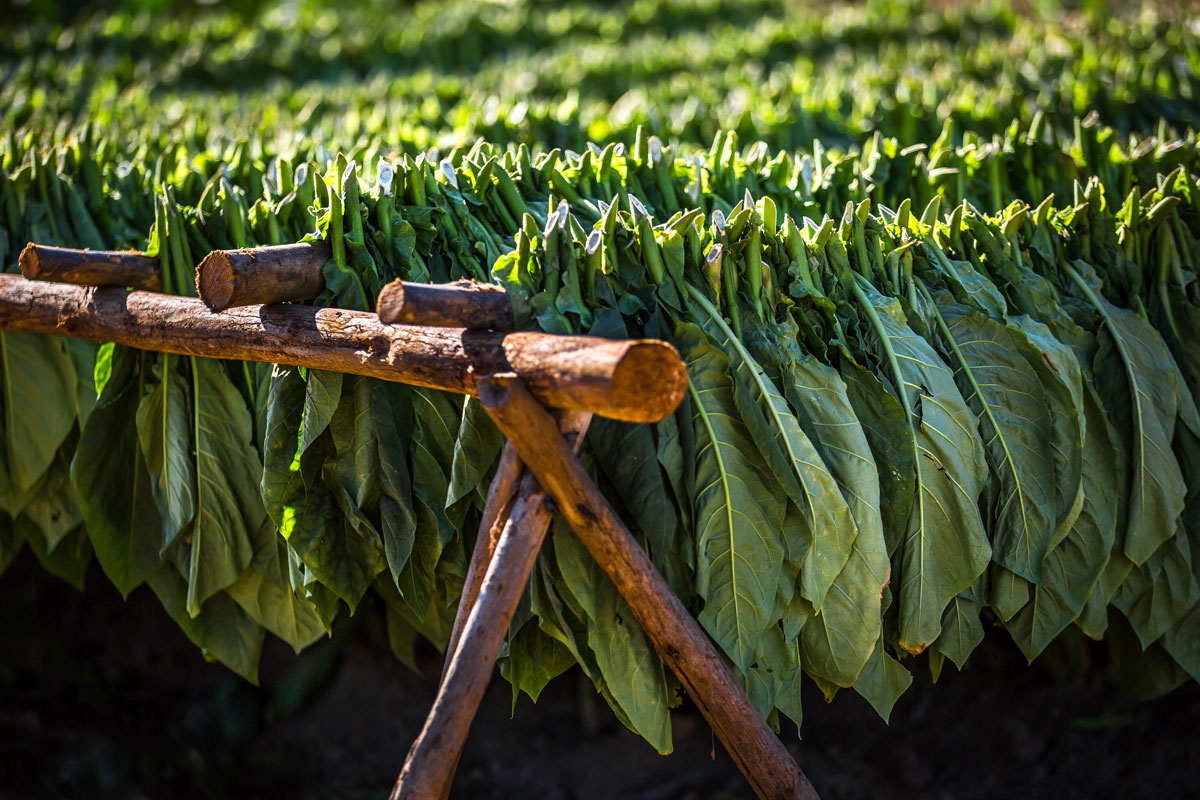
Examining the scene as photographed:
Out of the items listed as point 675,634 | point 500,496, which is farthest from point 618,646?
point 500,496

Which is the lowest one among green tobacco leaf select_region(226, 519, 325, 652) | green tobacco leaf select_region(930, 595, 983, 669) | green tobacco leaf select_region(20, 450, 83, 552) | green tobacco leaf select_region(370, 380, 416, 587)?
green tobacco leaf select_region(930, 595, 983, 669)

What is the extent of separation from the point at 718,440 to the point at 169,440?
138 centimetres

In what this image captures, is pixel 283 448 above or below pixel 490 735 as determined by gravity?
above

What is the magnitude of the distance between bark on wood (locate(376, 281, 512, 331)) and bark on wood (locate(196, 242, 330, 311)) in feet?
1.20

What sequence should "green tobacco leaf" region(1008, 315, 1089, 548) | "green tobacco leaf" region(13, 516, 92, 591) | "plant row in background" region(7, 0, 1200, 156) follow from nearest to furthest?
"green tobacco leaf" region(1008, 315, 1089, 548), "green tobacco leaf" region(13, 516, 92, 591), "plant row in background" region(7, 0, 1200, 156)

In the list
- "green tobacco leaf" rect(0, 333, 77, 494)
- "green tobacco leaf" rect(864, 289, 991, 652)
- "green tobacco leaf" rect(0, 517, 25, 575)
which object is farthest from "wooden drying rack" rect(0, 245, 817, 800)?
"green tobacco leaf" rect(0, 517, 25, 575)

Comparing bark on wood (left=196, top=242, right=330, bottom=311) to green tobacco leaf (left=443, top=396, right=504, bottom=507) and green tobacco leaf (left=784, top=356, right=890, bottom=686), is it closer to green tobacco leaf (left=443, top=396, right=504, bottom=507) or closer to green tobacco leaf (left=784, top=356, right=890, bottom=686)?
green tobacco leaf (left=443, top=396, right=504, bottom=507)

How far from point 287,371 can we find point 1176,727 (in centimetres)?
280

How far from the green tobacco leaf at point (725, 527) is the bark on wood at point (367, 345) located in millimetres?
335

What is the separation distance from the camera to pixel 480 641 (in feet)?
5.30

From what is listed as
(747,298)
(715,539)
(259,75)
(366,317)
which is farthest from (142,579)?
(259,75)

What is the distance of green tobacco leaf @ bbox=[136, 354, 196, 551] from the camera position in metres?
2.22

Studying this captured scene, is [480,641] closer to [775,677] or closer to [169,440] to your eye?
[775,677]

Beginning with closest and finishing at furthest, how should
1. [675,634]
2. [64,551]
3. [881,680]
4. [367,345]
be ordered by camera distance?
[675,634], [367,345], [881,680], [64,551]
